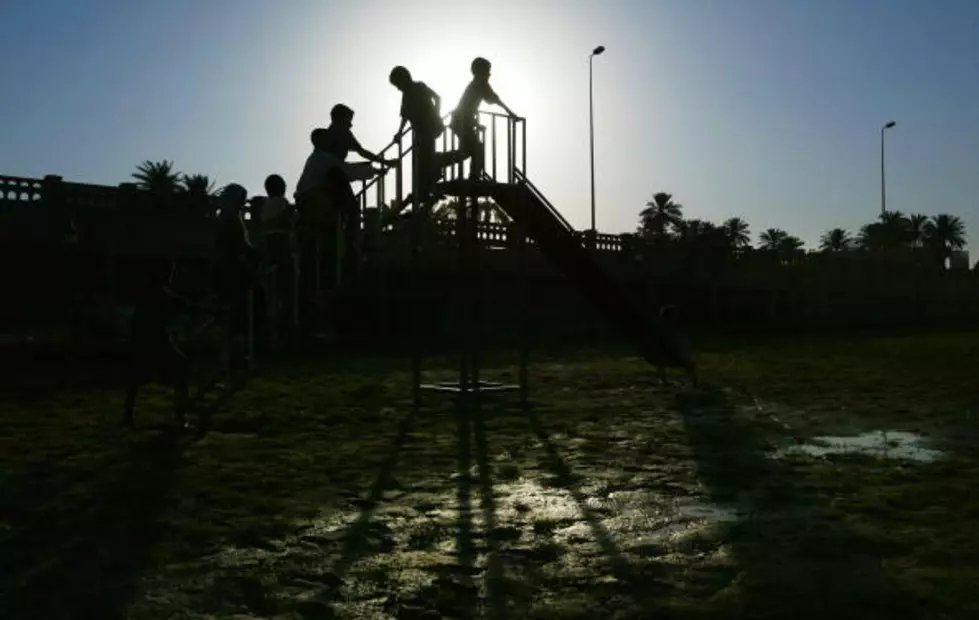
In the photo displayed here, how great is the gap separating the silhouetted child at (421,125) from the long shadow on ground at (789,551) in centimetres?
566

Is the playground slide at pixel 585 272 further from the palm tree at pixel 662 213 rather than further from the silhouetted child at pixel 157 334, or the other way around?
the palm tree at pixel 662 213

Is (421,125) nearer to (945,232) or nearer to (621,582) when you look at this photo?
(621,582)

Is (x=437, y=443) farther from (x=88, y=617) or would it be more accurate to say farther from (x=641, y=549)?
(x=88, y=617)

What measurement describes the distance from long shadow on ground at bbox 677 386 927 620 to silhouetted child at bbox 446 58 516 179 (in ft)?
18.9

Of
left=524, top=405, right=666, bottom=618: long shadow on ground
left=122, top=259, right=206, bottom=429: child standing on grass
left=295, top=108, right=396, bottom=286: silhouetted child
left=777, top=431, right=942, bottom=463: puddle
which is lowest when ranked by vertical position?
left=524, top=405, right=666, bottom=618: long shadow on ground

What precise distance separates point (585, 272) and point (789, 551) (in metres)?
9.50

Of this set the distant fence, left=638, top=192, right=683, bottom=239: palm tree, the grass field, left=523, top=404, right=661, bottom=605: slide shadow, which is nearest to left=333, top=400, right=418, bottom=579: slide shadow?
the grass field

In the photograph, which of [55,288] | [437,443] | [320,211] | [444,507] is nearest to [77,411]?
[320,211]

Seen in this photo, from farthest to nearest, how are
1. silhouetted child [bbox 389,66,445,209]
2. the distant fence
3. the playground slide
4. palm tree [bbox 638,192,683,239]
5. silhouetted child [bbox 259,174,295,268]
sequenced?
palm tree [bbox 638,192,683,239] < the distant fence < the playground slide < silhouetted child [bbox 389,66,445,209] < silhouetted child [bbox 259,174,295,268]

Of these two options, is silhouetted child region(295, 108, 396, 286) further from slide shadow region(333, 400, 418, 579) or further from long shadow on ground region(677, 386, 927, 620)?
long shadow on ground region(677, 386, 927, 620)

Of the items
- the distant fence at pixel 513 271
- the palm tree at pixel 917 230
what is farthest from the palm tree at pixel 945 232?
the distant fence at pixel 513 271

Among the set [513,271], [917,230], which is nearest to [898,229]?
[917,230]

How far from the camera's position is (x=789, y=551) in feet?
17.8

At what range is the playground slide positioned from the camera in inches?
559
